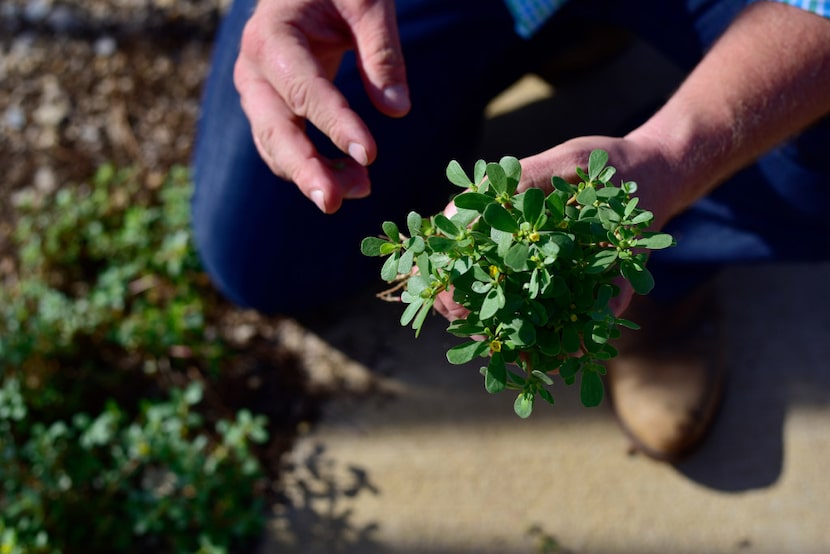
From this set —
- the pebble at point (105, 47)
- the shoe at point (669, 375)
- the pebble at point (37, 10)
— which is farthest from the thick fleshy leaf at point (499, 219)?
the pebble at point (37, 10)

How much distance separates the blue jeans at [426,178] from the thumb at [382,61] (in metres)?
0.41

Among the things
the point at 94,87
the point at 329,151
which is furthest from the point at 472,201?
the point at 94,87

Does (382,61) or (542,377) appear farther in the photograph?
(382,61)

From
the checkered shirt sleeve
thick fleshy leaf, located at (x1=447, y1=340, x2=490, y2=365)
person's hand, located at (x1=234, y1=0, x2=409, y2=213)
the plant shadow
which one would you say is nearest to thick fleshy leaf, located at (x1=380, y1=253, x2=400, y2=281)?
thick fleshy leaf, located at (x1=447, y1=340, x2=490, y2=365)

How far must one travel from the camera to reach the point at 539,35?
182 cm

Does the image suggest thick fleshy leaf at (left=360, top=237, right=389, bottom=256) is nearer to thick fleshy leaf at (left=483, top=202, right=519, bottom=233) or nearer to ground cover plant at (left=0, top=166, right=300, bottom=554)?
thick fleshy leaf at (left=483, top=202, right=519, bottom=233)

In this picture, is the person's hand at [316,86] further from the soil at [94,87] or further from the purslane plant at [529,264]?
the soil at [94,87]

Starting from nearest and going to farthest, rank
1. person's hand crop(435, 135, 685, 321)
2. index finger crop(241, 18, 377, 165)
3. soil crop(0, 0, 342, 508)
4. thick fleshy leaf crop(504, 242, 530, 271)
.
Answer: thick fleshy leaf crop(504, 242, 530, 271), person's hand crop(435, 135, 685, 321), index finger crop(241, 18, 377, 165), soil crop(0, 0, 342, 508)

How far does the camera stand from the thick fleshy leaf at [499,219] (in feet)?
2.75

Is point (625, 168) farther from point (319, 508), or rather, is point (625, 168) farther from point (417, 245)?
point (319, 508)

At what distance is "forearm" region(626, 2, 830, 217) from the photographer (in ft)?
4.02

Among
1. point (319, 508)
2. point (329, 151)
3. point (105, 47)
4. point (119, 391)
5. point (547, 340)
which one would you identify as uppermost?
point (547, 340)

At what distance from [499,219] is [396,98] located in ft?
1.73

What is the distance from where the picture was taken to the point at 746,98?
1246mm
